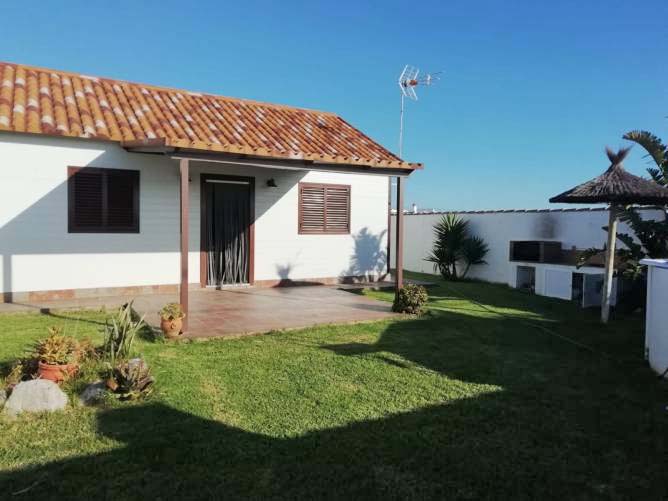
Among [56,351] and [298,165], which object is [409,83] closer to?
[298,165]

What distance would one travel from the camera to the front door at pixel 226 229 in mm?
11289

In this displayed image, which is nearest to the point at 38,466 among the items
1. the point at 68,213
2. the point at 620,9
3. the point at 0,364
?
the point at 0,364

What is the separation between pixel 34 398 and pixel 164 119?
7686 mm

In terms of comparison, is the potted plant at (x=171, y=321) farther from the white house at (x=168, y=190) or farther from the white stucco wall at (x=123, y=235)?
the white stucco wall at (x=123, y=235)

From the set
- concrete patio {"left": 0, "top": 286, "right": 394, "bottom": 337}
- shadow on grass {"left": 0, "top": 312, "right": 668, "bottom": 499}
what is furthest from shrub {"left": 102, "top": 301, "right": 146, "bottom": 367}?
concrete patio {"left": 0, "top": 286, "right": 394, "bottom": 337}

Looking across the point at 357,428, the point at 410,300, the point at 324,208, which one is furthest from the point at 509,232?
the point at 357,428

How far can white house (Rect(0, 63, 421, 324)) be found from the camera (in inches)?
363

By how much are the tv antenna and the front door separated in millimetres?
7369

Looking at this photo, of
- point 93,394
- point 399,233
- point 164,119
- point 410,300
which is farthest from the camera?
point 164,119

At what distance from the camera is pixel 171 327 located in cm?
682

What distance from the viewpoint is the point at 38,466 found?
3406 millimetres

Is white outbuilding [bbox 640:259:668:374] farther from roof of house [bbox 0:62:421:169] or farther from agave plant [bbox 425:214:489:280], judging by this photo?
agave plant [bbox 425:214:489:280]

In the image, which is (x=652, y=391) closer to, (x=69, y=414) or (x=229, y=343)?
(x=229, y=343)

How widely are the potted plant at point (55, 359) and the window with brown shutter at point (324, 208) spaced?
7.90 meters
